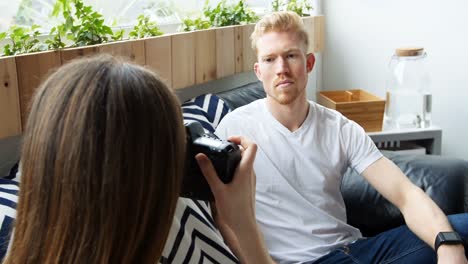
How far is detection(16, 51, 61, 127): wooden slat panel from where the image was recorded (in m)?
1.32

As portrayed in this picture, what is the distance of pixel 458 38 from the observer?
2721 mm

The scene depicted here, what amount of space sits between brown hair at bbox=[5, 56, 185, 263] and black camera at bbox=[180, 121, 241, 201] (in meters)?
0.14

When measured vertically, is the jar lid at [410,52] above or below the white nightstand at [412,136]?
above

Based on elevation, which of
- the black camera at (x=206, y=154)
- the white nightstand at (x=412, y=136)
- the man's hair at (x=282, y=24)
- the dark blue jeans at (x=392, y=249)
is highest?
the man's hair at (x=282, y=24)

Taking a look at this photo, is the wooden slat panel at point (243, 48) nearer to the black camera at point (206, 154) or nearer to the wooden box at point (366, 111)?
the wooden box at point (366, 111)

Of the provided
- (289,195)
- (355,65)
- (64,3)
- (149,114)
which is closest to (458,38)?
(355,65)

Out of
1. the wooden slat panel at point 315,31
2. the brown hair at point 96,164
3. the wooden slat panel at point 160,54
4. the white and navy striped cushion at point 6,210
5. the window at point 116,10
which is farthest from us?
the wooden slat panel at point 315,31

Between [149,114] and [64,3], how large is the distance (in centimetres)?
100

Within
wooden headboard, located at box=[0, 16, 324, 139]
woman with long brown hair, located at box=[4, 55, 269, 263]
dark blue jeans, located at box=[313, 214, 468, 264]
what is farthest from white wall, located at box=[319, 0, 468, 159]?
woman with long brown hair, located at box=[4, 55, 269, 263]

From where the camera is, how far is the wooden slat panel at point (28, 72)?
1323 mm

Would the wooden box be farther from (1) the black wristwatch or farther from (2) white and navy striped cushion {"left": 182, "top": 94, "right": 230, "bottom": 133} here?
(1) the black wristwatch

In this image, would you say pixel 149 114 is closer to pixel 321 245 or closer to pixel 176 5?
pixel 321 245

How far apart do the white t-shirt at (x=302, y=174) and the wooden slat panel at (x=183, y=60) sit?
0.27 m

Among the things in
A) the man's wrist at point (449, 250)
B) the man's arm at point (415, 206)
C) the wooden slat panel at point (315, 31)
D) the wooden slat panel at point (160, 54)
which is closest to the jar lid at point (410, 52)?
the wooden slat panel at point (315, 31)
